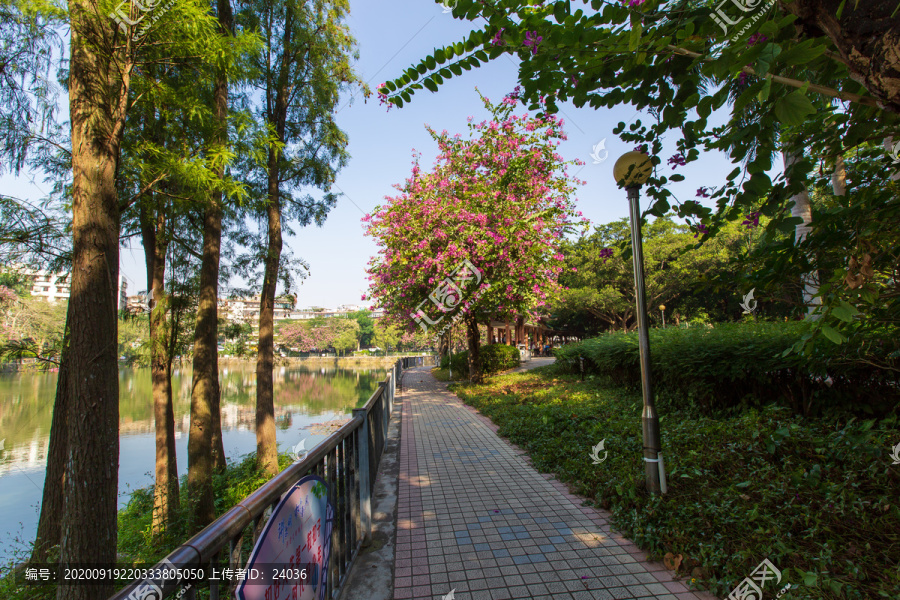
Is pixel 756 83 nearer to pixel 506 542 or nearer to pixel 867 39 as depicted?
pixel 867 39

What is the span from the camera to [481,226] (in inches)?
455

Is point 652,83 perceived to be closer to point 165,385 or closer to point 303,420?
point 165,385

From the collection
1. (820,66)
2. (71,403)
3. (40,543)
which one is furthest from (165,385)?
(820,66)

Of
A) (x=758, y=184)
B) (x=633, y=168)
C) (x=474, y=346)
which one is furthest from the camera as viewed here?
(x=474, y=346)

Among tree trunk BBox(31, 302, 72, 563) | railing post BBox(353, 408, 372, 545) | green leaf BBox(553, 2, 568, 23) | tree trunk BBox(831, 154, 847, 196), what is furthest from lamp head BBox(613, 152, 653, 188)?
tree trunk BBox(31, 302, 72, 563)

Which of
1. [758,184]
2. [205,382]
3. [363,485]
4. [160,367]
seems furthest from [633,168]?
[160,367]

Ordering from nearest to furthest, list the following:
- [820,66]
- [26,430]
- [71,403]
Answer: [820,66] → [71,403] → [26,430]

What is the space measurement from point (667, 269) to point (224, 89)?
88.3 feet

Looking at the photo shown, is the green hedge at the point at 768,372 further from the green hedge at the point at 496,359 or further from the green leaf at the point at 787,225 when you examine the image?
the green hedge at the point at 496,359

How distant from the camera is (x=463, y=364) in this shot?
1953 centimetres

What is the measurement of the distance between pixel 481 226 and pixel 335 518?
963cm

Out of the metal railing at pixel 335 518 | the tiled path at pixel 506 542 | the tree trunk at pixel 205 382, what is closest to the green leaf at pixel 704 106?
the metal railing at pixel 335 518

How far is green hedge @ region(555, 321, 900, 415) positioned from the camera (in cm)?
386

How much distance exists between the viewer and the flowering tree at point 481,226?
11594 millimetres
